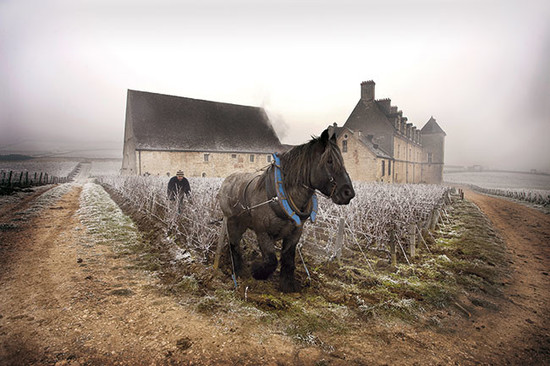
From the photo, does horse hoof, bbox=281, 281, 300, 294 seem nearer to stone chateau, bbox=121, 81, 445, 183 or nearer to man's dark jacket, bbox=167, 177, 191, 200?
man's dark jacket, bbox=167, 177, 191, 200

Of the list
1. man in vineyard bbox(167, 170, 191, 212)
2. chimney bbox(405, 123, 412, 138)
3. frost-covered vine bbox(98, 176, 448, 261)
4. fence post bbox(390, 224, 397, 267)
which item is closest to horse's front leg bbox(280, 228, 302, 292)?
frost-covered vine bbox(98, 176, 448, 261)

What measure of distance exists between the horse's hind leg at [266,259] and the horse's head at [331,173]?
105 cm

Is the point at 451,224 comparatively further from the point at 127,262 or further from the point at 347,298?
the point at 127,262

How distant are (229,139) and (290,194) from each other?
32286mm

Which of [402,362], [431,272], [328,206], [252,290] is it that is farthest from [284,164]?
[328,206]

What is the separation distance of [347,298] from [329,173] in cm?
197

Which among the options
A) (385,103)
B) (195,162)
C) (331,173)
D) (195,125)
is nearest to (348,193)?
(331,173)

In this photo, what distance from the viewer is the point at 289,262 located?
139 inches

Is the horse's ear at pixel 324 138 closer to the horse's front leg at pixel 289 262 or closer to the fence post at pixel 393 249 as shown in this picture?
the horse's front leg at pixel 289 262

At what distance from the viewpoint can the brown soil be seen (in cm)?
237

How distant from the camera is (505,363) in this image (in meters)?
2.42

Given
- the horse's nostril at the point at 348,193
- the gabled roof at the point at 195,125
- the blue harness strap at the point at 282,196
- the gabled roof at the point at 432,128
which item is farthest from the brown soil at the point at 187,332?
the gabled roof at the point at 432,128

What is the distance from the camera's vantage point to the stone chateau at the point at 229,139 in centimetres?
2517

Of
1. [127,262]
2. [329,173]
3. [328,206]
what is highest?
[329,173]
